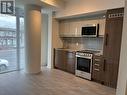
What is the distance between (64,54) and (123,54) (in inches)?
131

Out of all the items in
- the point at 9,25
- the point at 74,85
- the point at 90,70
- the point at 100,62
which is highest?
the point at 9,25

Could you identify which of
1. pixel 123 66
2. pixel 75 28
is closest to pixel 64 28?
pixel 75 28

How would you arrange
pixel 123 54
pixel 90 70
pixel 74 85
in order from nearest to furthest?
pixel 123 54 → pixel 74 85 → pixel 90 70

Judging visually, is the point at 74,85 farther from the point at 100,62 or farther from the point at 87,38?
the point at 87,38

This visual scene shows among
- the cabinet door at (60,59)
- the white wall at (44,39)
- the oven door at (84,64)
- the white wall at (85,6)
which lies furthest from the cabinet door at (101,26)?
the white wall at (44,39)

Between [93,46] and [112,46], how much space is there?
122cm

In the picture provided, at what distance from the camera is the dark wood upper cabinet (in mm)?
3331

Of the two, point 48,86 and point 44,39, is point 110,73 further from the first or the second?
point 44,39

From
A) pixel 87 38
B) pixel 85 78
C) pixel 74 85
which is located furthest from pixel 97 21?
pixel 74 85

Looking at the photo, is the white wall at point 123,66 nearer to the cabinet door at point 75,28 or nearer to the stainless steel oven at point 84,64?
the stainless steel oven at point 84,64

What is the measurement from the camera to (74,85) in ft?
11.9

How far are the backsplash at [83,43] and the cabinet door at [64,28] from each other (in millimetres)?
356

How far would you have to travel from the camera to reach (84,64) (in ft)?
13.9

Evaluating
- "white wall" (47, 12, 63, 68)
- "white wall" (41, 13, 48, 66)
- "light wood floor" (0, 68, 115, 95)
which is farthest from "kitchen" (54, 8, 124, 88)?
"white wall" (41, 13, 48, 66)
